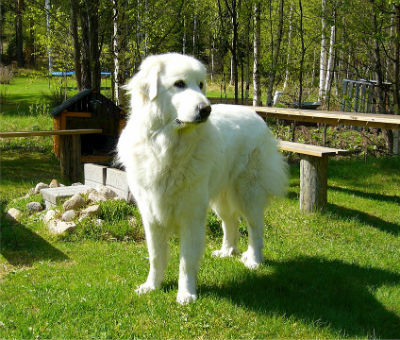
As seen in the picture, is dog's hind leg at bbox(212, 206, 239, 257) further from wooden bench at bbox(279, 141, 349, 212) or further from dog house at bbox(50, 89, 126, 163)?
dog house at bbox(50, 89, 126, 163)

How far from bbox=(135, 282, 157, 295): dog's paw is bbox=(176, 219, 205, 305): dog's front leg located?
258mm

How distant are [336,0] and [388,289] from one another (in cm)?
757

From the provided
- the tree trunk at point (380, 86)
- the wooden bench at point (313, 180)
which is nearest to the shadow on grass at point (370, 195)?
the wooden bench at point (313, 180)

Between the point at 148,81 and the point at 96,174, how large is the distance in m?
3.16

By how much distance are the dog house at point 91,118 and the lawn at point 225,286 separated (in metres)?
2.77

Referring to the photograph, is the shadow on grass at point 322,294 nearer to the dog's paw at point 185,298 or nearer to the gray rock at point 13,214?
the dog's paw at point 185,298

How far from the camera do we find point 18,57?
26.8m

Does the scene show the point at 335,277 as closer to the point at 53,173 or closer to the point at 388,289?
the point at 388,289

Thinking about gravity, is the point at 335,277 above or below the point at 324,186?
below

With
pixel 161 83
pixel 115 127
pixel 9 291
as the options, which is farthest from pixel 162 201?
pixel 115 127

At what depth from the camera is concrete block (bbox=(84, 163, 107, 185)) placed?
5.65 metres

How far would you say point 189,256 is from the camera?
3.12m

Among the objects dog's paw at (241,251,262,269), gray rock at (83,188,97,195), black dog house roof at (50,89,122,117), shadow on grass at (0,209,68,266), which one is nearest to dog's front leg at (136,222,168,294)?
dog's paw at (241,251,262,269)

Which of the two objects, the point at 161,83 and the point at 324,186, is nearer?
the point at 161,83
